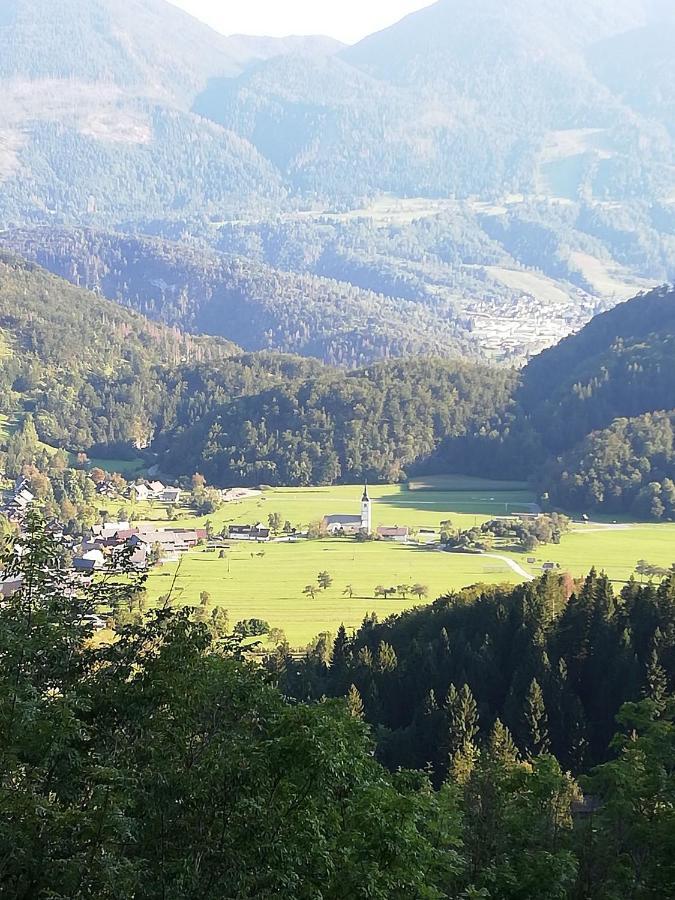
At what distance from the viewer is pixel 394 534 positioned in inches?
3659

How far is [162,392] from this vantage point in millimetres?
155125

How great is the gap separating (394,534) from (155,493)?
31101 millimetres

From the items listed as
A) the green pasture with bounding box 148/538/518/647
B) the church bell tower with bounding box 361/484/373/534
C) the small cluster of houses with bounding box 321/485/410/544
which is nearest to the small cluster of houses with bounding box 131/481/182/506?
the small cluster of houses with bounding box 321/485/410/544

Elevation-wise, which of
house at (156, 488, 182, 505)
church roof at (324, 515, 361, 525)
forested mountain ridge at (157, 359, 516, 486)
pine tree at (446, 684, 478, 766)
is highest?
forested mountain ridge at (157, 359, 516, 486)

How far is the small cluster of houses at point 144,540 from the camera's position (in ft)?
266

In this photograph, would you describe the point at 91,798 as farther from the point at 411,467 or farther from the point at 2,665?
the point at 411,467

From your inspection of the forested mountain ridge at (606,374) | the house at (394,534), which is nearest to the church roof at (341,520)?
the house at (394,534)

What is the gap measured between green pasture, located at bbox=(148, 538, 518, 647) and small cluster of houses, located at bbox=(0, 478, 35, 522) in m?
20.2

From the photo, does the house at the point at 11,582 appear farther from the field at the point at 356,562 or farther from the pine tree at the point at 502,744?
the pine tree at the point at 502,744

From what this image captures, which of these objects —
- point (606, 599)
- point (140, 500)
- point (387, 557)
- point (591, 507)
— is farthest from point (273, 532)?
point (606, 599)

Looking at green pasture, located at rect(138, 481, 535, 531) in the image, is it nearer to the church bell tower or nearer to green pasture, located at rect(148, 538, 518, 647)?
the church bell tower

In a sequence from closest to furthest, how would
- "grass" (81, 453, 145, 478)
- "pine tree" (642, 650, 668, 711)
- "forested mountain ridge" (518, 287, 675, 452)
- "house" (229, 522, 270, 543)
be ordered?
"pine tree" (642, 650, 668, 711) < "house" (229, 522, 270, 543) < "forested mountain ridge" (518, 287, 675, 452) < "grass" (81, 453, 145, 478)

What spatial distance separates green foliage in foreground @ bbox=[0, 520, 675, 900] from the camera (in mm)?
13047

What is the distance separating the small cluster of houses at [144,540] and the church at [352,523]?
1035cm
